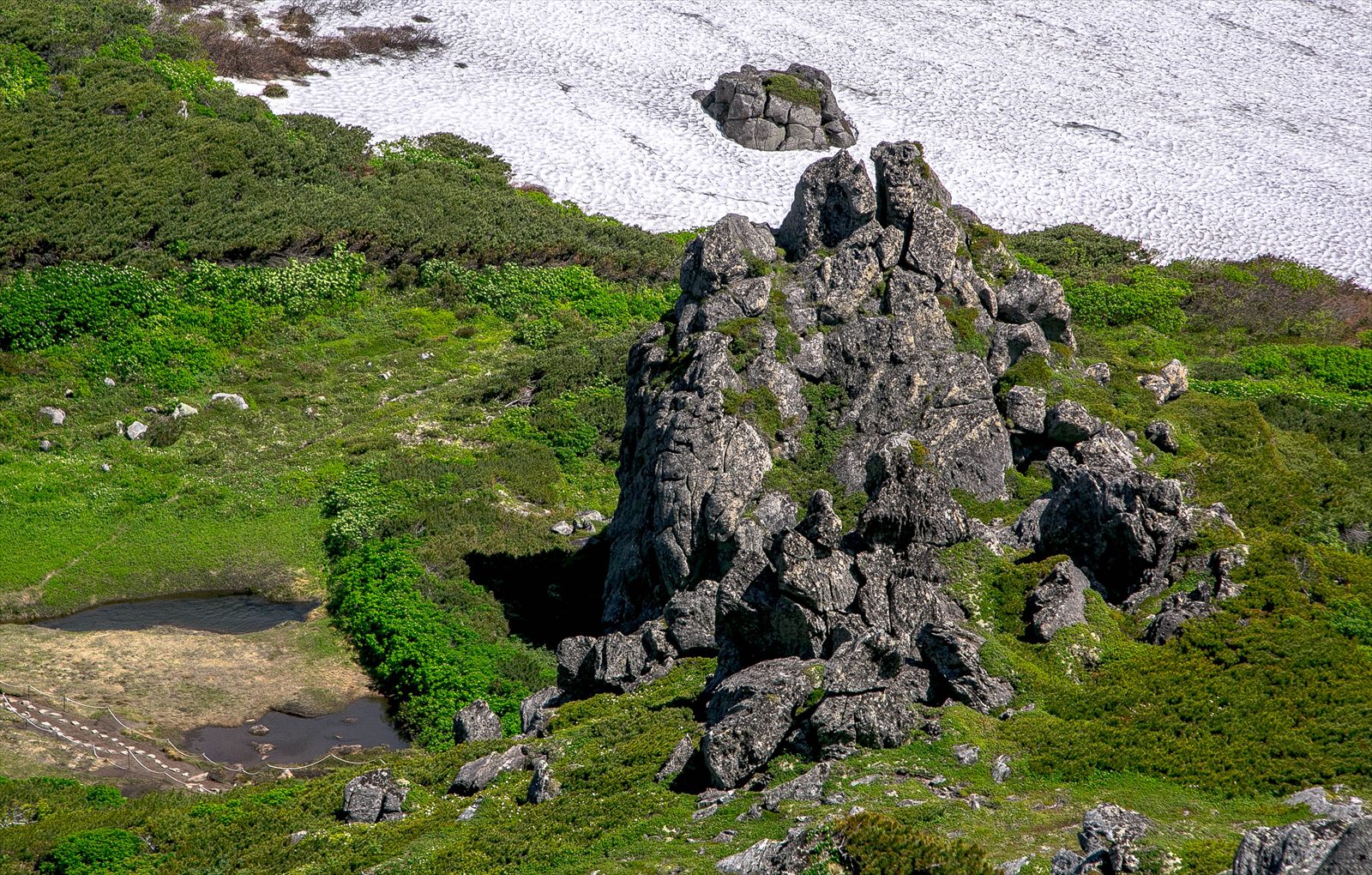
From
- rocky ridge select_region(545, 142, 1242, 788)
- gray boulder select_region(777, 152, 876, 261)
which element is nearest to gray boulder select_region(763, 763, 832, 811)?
rocky ridge select_region(545, 142, 1242, 788)

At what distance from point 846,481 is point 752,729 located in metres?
14.3

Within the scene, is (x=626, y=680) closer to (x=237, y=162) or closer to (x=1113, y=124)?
(x=237, y=162)

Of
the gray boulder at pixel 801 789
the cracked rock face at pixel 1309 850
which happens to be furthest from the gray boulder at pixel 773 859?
the cracked rock face at pixel 1309 850

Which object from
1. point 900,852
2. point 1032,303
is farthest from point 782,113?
point 900,852

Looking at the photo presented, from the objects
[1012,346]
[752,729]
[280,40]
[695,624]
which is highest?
[1012,346]

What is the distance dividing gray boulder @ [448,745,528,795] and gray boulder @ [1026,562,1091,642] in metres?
12.4

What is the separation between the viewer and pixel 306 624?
129 feet

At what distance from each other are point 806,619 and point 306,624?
788 inches

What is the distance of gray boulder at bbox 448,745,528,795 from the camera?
27047mm

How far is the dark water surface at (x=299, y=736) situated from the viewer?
33062mm

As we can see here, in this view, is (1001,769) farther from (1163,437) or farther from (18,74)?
(18,74)

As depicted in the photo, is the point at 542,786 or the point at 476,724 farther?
the point at 476,724

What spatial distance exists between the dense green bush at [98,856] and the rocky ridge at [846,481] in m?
11.5

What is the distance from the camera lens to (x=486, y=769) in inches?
1075
